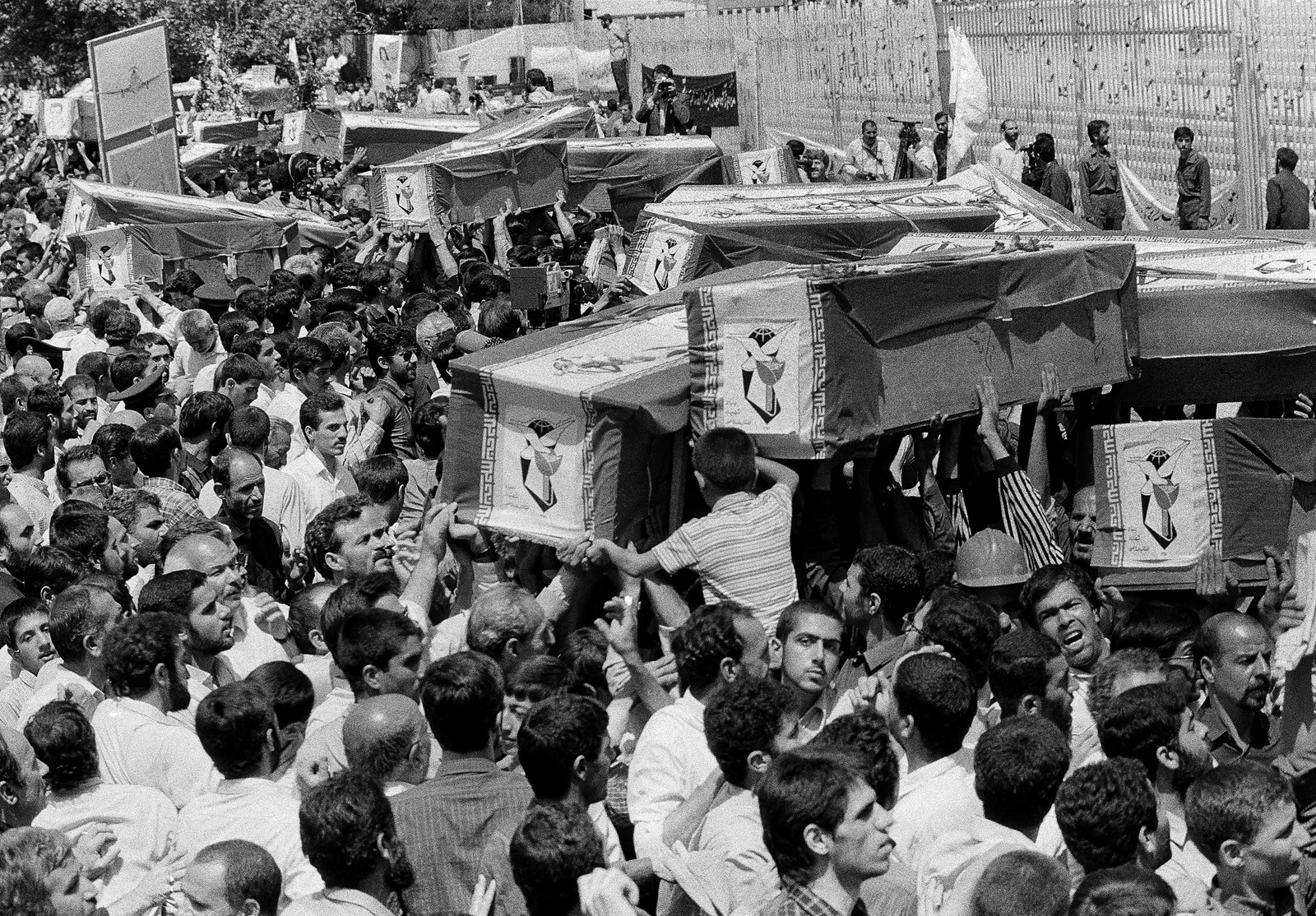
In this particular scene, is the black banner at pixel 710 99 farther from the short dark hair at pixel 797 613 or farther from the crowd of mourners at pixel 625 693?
the short dark hair at pixel 797 613

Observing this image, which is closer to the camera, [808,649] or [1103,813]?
[1103,813]

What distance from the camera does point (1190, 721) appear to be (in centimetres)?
515

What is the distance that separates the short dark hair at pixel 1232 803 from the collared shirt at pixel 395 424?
214 inches

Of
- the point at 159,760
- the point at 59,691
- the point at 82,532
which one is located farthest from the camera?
the point at 82,532

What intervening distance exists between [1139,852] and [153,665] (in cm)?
292

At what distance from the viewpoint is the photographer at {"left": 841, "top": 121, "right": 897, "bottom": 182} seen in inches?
809

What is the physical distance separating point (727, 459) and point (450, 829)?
2.13 m

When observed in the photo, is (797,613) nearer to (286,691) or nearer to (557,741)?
(557,741)

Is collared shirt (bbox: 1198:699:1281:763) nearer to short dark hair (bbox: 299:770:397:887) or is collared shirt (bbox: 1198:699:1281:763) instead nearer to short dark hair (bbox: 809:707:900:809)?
short dark hair (bbox: 809:707:900:809)

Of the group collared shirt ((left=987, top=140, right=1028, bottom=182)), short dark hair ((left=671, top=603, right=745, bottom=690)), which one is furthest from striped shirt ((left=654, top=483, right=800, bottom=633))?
collared shirt ((left=987, top=140, right=1028, bottom=182))

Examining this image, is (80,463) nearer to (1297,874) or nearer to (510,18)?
(1297,874)

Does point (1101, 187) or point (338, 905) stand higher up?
point (338, 905)

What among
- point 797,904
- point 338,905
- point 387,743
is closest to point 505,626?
point 387,743

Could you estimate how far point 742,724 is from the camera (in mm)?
4422
